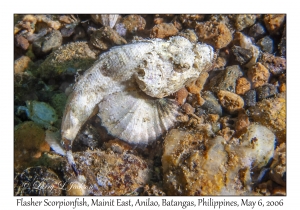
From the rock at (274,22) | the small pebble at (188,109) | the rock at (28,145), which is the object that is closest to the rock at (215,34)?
the rock at (274,22)

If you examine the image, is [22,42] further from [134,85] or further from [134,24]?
[134,85]

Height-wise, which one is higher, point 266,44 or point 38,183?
point 266,44

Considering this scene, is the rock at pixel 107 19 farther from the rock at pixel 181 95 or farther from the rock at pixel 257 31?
the rock at pixel 257 31

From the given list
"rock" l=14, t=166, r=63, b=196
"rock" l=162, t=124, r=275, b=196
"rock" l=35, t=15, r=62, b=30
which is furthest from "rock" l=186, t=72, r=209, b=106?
"rock" l=35, t=15, r=62, b=30

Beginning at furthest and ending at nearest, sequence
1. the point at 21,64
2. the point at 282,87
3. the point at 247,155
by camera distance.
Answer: the point at 21,64 → the point at 282,87 → the point at 247,155

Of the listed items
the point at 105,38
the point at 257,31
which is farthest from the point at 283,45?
the point at 105,38

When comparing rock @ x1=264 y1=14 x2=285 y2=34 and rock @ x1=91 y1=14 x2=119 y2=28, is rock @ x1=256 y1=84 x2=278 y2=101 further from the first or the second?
rock @ x1=91 y1=14 x2=119 y2=28
